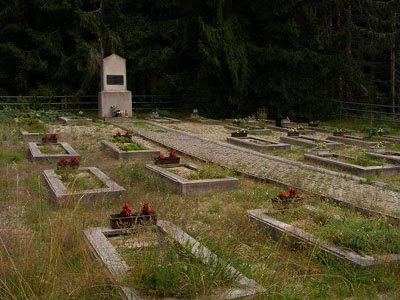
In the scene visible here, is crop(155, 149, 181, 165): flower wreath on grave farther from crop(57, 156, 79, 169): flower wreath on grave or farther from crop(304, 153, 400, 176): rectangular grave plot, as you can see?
crop(304, 153, 400, 176): rectangular grave plot

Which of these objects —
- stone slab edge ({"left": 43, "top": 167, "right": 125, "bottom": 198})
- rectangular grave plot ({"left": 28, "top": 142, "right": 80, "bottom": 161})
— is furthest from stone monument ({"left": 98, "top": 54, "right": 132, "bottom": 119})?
stone slab edge ({"left": 43, "top": 167, "right": 125, "bottom": 198})

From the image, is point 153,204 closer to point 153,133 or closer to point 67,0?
point 153,133

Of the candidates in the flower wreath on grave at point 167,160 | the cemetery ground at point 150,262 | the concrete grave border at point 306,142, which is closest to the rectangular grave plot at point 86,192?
the cemetery ground at point 150,262

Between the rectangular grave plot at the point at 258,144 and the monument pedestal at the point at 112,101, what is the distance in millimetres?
7056

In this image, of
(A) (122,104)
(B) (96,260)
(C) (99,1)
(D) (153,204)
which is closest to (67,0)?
(C) (99,1)

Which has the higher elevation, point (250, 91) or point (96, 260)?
point (250, 91)

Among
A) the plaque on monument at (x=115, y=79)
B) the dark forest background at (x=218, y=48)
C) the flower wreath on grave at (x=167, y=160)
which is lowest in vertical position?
the flower wreath on grave at (x=167, y=160)

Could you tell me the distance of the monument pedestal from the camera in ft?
60.3

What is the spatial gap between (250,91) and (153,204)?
16206 millimetres

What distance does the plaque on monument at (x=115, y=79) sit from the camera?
1877 centimetres

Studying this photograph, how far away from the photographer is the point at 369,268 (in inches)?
159

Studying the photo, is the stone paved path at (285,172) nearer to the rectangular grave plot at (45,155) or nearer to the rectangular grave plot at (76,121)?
the rectangular grave plot at (45,155)

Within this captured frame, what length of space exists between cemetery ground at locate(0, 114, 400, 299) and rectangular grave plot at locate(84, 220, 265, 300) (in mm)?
83

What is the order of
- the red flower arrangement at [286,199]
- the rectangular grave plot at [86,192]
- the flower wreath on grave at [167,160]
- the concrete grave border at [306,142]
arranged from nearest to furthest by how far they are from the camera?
the red flower arrangement at [286,199] → the rectangular grave plot at [86,192] → the flower wreath on grave at [167,160] → the concrete grave border at [306,142]
